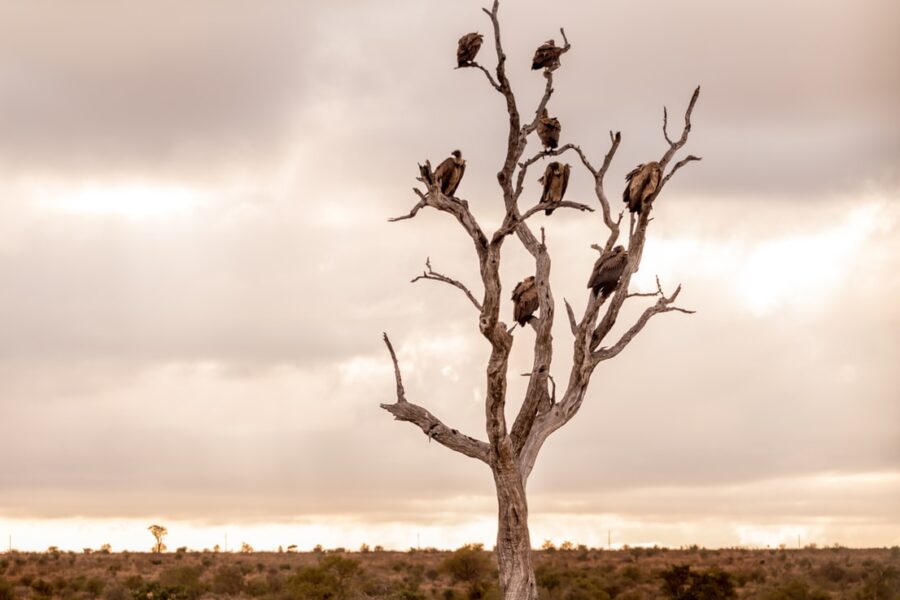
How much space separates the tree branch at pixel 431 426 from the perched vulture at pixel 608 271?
2.42 m

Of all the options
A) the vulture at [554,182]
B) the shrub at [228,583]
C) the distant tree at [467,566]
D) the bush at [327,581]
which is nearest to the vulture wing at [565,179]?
the vulture at [554,182]

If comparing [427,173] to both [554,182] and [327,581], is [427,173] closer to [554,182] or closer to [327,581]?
[554,182]

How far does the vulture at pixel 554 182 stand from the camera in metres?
15.2

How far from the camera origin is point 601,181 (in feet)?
51.3

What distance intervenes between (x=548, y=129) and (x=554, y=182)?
653mm

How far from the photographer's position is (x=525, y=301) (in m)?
15.4

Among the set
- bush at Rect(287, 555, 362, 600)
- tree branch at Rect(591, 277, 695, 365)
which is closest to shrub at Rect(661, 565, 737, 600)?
bush at Rect(287, 555, 362, 600)

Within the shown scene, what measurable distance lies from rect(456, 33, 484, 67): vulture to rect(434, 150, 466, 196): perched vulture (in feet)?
3.87

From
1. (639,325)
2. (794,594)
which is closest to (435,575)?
(794,594)

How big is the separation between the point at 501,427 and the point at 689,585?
2847 centimetres

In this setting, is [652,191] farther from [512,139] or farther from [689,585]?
[689,585]

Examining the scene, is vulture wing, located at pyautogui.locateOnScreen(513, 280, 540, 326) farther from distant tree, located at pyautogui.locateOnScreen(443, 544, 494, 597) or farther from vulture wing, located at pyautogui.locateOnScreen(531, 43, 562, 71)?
distant tree, located at pyautogui.locateOnScreen(443, 544, 494, 597)

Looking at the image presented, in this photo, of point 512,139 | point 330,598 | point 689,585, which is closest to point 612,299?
point 512,139

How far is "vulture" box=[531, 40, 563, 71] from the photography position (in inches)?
604
